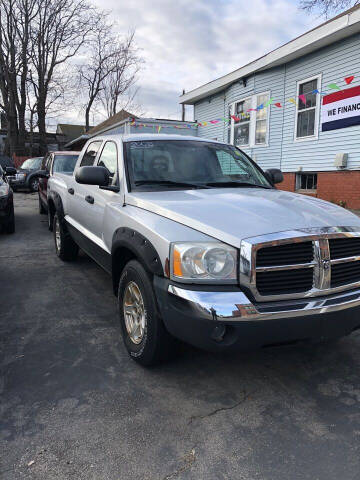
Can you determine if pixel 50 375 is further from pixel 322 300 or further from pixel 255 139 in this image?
pixel 255 139

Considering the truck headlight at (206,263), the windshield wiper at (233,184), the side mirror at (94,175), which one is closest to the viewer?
the truck headlight at (206,263)

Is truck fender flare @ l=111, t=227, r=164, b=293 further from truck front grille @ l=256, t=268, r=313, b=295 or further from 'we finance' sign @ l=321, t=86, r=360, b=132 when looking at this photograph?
'we finance' sign @ l=321, t=86, r=360, b=132

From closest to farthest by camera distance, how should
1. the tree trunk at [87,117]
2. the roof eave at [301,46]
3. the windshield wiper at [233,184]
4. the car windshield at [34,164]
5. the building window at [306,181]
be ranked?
1. the windshield wiper at [233,184]
2. the roof eave at [301,46]
3. the building window at [306,181]
4. the car windshield at [34,164]
5. the tree trunk at [87,117]

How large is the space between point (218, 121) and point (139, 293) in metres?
13.5

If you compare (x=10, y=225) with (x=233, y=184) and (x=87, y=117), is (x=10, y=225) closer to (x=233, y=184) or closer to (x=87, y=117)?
(x=233, y=184)

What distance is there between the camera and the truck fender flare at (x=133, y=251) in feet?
8.19

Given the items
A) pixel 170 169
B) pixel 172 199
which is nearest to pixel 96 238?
pixel 170 169

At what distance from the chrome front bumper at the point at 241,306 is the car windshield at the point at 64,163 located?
719cm

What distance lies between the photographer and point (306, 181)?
1186 centimetres

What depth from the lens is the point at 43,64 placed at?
27.6 m

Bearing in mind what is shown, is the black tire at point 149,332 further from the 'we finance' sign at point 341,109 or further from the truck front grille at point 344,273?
→ the 'we finance' sign at point 341,109

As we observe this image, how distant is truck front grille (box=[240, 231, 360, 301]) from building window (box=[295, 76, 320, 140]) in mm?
9341

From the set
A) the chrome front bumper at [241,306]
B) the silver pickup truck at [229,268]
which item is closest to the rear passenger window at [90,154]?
the silver pickup truck at [229,268]

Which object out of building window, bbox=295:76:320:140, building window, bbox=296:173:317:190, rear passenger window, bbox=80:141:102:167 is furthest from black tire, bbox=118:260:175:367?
building window, bbox=296:173:317:190
